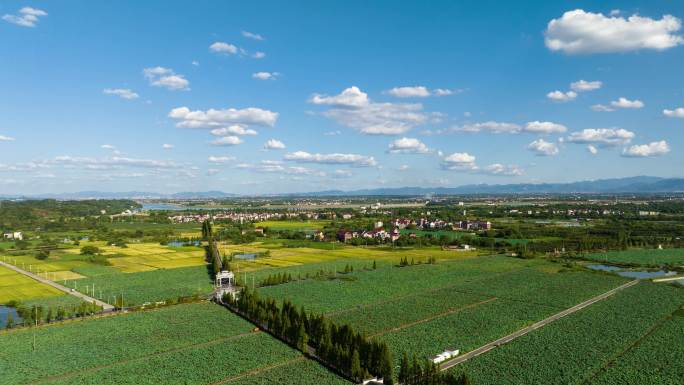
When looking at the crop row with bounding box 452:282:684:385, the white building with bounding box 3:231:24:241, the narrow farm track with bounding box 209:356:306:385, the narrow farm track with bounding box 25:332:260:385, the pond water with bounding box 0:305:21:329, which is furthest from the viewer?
the white building with bounding box 3:231:24:241

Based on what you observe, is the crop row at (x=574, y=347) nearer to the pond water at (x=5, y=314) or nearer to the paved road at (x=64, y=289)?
the paved road at (x=64, y=289)

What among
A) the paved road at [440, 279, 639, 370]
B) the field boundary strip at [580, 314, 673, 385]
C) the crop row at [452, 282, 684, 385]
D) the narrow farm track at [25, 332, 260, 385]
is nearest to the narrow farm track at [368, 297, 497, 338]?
the paved road at [440, 279, 639, 370]

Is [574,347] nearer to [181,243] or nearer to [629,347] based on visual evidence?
[629,347]

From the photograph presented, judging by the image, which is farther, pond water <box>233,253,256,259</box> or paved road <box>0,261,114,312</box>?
pond water <box>233,253,256,259</box>

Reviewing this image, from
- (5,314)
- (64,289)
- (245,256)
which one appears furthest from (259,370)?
(245,256)

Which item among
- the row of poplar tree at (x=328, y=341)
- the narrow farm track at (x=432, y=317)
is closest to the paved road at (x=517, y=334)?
the row of poplar tree at (x=328, y=341)

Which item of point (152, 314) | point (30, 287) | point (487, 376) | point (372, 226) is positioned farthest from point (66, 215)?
point (487, 376)

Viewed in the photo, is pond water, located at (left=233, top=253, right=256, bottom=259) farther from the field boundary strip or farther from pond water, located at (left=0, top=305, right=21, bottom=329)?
the field boundary strip
